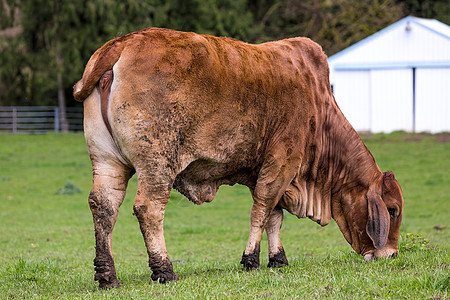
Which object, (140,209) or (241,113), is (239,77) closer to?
(241,113)

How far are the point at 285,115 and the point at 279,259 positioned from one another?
1685mm

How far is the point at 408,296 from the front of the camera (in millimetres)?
5172

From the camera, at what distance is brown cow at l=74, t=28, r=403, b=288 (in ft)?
20.3

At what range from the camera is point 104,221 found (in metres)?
6.27

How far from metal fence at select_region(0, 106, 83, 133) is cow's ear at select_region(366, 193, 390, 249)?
29721 millimetres

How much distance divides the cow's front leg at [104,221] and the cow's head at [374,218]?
3014 mm

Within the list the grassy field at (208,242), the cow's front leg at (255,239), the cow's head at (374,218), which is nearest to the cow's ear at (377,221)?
the cow's head at (374,218)

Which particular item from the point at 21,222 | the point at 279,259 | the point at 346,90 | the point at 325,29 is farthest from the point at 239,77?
the point at 325,29

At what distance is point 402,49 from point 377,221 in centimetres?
2509

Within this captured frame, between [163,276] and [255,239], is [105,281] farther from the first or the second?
[255,239]

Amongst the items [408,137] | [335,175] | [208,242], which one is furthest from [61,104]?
[335,175]

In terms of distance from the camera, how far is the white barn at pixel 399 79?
30.6 m

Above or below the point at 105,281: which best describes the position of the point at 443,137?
below

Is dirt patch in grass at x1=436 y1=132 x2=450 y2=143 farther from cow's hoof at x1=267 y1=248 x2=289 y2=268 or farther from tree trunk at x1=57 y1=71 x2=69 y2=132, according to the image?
cow's hoof at x1=267 y1=248 x2=289 y2=268
